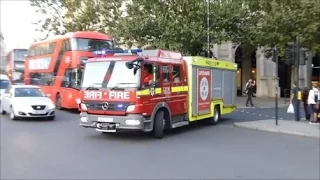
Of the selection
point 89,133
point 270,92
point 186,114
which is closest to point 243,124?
point 186,114

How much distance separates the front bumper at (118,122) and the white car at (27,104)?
5081 mm

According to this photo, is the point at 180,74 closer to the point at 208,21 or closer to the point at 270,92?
the point at 208,21

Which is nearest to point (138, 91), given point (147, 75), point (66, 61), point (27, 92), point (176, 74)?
point (147, 75)

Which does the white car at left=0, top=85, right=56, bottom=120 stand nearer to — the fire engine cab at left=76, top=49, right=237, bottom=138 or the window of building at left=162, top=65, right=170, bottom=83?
the fire engine cab at left=76, top=49, right=237, bottom=138

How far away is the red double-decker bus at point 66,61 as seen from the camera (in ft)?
71.0

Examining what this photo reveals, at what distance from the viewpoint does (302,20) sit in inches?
845

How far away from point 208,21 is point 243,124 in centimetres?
1364

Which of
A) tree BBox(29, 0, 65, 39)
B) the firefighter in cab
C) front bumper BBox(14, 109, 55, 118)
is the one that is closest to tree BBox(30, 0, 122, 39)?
tree BBox(29, 0, 65, 39)

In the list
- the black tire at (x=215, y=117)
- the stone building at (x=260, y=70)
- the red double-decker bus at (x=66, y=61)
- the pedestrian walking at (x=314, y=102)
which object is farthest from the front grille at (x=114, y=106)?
the stone building at (x=260, y=70)

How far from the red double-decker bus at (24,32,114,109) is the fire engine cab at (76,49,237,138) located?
7306 mm

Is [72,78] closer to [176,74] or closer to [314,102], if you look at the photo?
[176,74]

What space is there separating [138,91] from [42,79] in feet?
48.8

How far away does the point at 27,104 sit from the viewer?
666 inches

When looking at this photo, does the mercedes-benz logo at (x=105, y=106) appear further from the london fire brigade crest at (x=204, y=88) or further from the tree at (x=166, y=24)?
the tree at (x=166, y=24)
